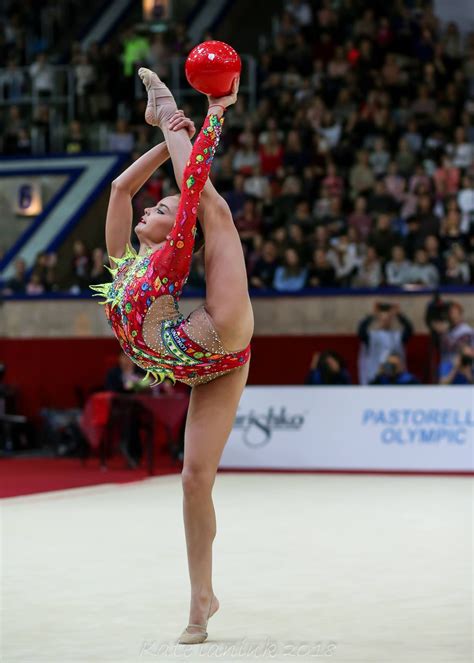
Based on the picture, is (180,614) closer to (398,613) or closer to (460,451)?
(398,613)

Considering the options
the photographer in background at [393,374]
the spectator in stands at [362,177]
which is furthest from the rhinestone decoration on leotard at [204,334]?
the spectator in stands at [362,177]

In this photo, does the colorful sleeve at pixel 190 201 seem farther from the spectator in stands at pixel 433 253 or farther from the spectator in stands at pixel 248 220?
the spectator in stands at pixel 248 220

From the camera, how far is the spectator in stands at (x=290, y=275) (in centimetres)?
1738

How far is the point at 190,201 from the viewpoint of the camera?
209 inches

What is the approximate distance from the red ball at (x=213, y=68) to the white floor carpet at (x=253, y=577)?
7.86 ft

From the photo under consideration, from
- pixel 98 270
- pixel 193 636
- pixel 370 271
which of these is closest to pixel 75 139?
pixel 98 270

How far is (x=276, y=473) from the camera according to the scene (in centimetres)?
1482

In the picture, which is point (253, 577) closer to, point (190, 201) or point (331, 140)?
point (190, 201)

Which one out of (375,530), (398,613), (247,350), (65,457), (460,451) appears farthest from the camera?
(65,457)

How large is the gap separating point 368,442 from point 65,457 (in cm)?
433

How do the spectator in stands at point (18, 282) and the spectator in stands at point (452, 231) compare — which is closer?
the spectator in stands at point (452, 231)

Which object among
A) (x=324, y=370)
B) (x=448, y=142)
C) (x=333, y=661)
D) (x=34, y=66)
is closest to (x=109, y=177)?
(x=34, y=66)

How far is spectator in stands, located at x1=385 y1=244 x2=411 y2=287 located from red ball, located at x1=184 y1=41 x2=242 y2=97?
11351 mm

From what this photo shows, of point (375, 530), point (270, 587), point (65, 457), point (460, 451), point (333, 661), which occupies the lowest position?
point (65, 457)
